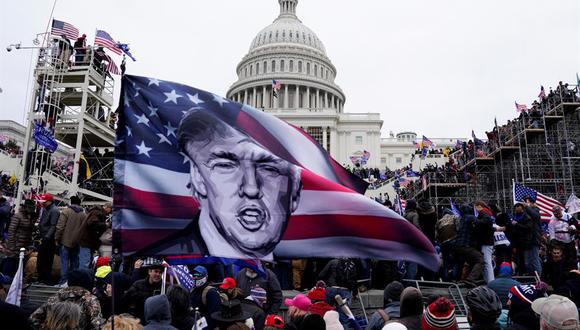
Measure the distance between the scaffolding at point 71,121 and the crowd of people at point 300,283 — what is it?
13.0m

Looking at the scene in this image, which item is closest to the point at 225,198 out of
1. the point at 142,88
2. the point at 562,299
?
the point at 142,88

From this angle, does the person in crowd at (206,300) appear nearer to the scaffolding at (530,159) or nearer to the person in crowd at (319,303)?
the person in crowd at (319,303)

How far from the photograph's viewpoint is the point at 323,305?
16.2ft

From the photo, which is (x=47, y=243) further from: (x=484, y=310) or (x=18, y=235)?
(x=484, y=310)

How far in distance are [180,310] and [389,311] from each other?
212cm

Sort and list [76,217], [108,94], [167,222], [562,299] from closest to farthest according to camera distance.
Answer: [562,299] < [167,222] < [76,217] < [108,94]

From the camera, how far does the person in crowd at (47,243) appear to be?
347 inches

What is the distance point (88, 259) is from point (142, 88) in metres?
5.45

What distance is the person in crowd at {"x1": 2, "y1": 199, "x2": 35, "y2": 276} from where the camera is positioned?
8.68 meters

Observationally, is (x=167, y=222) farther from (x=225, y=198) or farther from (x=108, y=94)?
(x=108, y=94)

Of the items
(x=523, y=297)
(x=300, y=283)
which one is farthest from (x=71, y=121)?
(x=523, y=297)

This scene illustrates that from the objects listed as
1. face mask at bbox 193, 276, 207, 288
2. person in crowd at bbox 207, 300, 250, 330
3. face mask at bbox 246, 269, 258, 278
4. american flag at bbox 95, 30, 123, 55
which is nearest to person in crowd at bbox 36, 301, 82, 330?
person in crowd at bbox 207, 300, 250, 330

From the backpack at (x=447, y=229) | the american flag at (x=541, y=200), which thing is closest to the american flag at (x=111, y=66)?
the american flag at (x=541, y=200)

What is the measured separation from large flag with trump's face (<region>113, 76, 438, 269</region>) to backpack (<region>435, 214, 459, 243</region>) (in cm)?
493
